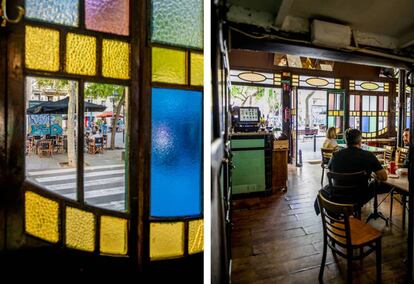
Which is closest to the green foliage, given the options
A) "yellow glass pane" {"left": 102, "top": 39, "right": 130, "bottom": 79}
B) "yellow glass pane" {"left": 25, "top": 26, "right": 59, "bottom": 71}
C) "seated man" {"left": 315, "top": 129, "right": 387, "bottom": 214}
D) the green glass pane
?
"yellow glass pane" {"left": 102, "top": 39, "right": 130, "bottom": 79}

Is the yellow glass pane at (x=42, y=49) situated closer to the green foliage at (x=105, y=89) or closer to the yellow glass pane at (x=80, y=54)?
the yellow glass pane at (x=80, y=54)

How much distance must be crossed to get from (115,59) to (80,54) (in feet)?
0.56

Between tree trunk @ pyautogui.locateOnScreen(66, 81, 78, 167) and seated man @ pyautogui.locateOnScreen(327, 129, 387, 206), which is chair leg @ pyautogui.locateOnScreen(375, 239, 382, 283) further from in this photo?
tree trunk @ pyautogui.locateOnScreen(66, 81, 78, 167)

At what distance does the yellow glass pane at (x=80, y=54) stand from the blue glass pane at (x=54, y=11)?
8 centimetres

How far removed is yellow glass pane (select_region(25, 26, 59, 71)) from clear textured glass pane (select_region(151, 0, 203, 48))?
0.49 metres

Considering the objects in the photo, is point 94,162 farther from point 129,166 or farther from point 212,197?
point 212,197

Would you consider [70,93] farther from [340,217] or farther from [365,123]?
[365,123]

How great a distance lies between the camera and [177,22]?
1.48 metres

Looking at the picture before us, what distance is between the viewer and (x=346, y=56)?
2.75 m

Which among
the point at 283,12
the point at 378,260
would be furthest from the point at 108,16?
the point at 378,260

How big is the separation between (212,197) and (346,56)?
2.31 metres

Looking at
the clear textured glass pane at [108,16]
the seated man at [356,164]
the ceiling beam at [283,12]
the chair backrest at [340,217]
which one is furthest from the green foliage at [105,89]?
the seated man at [356,164]

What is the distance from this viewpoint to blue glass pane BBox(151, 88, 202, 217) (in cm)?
147

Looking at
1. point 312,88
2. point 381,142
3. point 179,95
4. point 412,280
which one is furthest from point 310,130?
point 179,95
